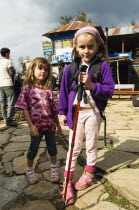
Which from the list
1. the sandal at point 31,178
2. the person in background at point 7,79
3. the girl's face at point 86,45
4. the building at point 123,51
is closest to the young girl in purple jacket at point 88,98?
the girl's face at point 86,45

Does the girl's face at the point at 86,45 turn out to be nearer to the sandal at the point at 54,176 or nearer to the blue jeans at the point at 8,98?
the sandal at the point at 54,176

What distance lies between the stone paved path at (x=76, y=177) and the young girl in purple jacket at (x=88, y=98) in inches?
6.7

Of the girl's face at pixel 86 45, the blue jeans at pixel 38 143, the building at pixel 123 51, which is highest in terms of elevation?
the building at pixel 123 51

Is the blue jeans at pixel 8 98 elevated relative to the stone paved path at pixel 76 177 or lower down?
elevated

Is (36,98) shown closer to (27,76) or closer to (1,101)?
(27,76)

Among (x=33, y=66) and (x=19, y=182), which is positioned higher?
(x=33, y=66)

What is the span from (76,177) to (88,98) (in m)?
1.05

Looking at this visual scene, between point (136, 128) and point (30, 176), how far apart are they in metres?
3.05

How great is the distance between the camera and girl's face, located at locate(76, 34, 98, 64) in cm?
169

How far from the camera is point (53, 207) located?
1.66 m

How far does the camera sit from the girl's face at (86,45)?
169 cm

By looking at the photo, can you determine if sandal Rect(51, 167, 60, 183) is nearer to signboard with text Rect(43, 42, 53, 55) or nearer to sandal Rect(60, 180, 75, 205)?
sandal Rect(60, 180, 75, 205)

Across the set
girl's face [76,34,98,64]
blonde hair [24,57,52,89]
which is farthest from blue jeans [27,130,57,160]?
girl's face [76,34,98,64]

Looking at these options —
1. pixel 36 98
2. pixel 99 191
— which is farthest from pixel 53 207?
pixel 36 98
